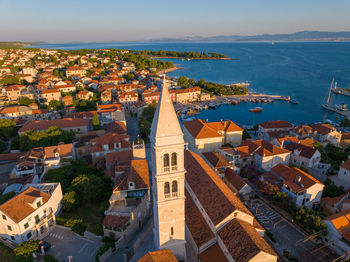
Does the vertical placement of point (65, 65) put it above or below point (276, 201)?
above

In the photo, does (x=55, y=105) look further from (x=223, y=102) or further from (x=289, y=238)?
(x=289, y=238)

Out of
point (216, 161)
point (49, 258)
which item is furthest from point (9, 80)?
point (216, 161)

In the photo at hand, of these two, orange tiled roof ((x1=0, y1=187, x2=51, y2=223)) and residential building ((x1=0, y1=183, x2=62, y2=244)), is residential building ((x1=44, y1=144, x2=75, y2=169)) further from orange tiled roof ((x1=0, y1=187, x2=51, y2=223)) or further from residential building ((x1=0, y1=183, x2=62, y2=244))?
orange tiled roof ((x1=0, y1=187, x2=51, y2=223))

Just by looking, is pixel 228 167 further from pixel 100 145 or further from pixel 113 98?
pixel 113 98

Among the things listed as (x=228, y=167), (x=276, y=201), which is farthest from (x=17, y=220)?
(x=276, y=201)

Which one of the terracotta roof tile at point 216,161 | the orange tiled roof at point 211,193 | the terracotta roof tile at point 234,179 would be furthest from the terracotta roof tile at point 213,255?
the terracotta roof tile at point 216,161

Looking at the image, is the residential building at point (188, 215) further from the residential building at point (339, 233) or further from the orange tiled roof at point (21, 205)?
the orange tiled roof at point (21, 205)

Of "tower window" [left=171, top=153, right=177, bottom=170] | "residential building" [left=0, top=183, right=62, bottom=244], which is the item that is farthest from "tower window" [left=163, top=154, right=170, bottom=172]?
"residential building" [left=0, top=183, right=62, bottom=244]
